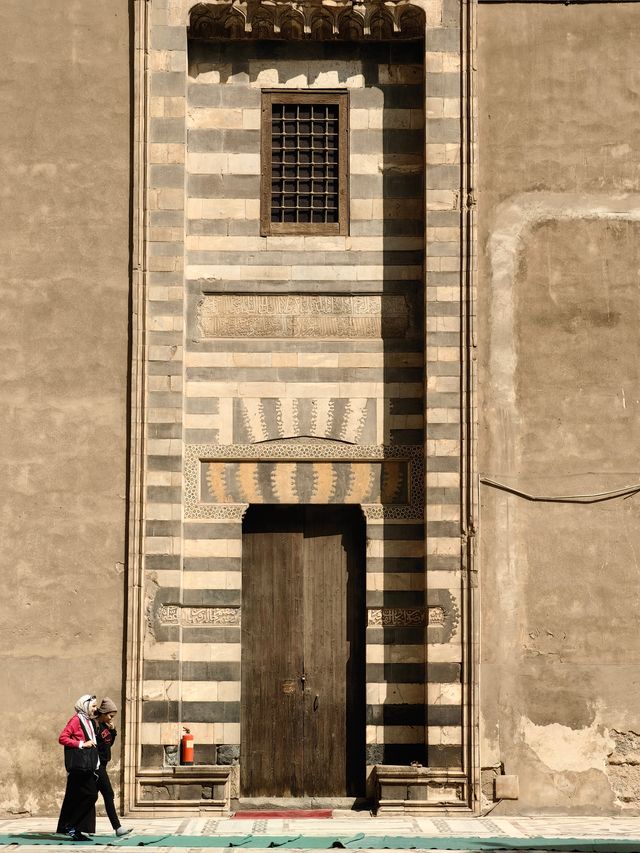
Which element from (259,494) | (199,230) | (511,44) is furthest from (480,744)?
(511,44)

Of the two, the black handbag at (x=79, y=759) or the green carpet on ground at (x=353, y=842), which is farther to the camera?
the black handbag at (x=79, y=759)

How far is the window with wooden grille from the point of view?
1491 centimetres

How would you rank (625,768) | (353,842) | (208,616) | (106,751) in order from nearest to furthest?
(353,842)
(106,751)
(625,768)
(208,616)

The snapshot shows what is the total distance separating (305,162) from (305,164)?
0.05m

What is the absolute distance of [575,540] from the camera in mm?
14391

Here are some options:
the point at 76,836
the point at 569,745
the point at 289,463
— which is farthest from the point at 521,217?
the point at 76,836

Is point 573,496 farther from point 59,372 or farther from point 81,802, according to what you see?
point 81,802

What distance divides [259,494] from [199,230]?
2.90 metres

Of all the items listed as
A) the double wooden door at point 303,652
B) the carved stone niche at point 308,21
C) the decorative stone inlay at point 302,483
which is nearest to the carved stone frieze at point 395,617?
the double wooden door at point 303,652

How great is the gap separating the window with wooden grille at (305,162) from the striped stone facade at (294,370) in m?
0.11

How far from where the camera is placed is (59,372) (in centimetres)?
1447

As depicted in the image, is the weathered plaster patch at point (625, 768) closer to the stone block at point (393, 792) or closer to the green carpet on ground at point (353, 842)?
the green carpet on ground at point (353, 842)

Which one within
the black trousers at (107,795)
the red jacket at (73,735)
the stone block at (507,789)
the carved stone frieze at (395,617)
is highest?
the carved stone frieze at (395,617)

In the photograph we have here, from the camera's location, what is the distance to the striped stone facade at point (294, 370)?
14.1 metres
